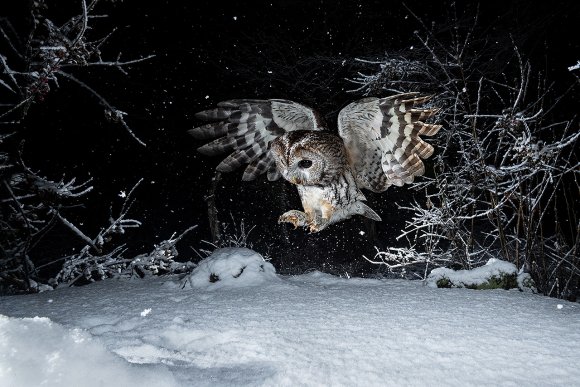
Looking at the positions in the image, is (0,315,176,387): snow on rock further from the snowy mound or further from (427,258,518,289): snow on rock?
(427,258,518,289): snow on rock

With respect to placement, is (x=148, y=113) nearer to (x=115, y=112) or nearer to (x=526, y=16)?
(x=115, y=112)

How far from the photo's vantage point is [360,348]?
169cm

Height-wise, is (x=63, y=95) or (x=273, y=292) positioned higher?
(x=63, y=95)

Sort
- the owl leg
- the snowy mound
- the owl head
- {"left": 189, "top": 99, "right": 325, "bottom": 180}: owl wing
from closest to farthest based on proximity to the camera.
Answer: the owl head
the owl leg
{"left": 189, "top": 99, "right": 325, "bottom": 180}: owl wing
the snowy mound

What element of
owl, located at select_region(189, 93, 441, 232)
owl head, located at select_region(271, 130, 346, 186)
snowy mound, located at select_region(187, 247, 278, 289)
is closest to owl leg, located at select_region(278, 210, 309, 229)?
owl, located at select_region(189, 93, 441, 232)

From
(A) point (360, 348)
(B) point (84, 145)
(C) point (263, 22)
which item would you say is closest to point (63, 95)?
(B) point (84, 145)

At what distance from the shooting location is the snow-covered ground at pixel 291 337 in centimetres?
122

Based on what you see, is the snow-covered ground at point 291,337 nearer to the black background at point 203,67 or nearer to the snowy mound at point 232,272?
the snowy mound at point 232,272

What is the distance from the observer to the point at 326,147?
2463 mm

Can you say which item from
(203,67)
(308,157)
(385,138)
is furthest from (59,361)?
(203,67)

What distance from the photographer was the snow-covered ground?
122 centimetres

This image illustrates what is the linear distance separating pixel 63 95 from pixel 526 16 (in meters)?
7.69

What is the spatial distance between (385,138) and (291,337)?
1409 mm

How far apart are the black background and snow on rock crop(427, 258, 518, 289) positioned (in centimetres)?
321
